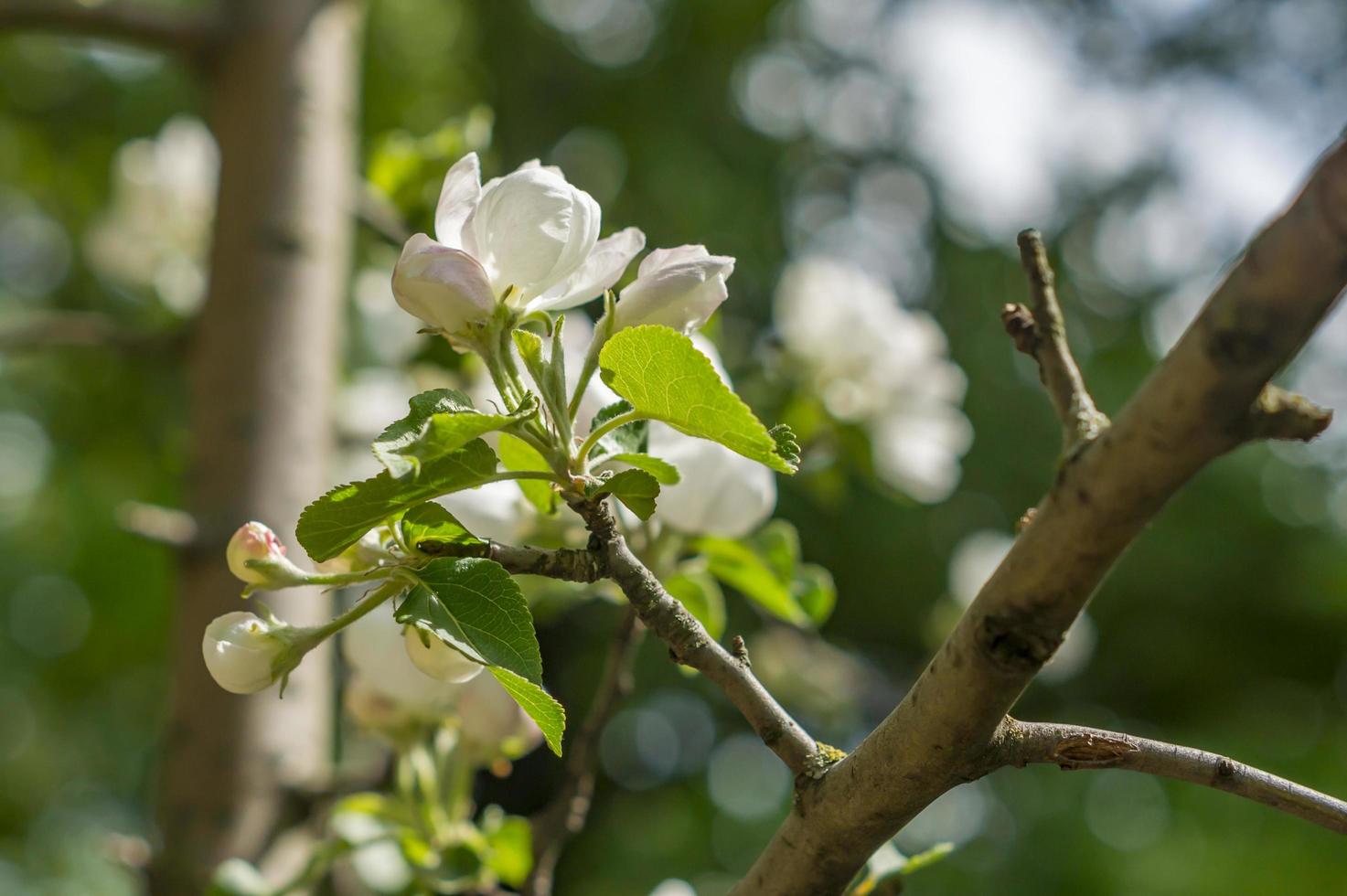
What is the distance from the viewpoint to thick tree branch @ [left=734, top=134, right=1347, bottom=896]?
0.23 meters

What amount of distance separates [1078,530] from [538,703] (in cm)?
18

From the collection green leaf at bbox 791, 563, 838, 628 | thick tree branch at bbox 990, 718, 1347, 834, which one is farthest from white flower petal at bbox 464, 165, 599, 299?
green leaf at bbox 791, 563, 838, 628

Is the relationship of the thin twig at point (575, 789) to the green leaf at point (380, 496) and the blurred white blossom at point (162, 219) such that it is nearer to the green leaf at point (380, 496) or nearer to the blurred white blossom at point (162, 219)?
the green leaf at point (380, 496)

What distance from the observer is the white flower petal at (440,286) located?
371mm

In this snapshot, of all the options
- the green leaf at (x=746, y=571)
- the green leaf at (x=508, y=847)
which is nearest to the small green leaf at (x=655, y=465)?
the green leaf at (x=746, y=571)

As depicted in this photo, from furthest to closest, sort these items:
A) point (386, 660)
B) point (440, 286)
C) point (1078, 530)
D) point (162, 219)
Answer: point (162, 219) < point (386, 660) < point (440, 286) < point (1078, 530)

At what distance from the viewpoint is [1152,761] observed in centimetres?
34

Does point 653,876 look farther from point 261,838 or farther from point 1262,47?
point 1262,47

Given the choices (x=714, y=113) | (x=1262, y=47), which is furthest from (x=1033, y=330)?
(x=1262, y=47)

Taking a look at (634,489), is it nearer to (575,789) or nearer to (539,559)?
(539,559)

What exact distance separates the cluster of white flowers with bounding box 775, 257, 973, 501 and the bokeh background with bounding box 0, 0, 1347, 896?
918 millimetres

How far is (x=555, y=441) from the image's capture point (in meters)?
0.38

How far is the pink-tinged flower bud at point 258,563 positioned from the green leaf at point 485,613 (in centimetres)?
6

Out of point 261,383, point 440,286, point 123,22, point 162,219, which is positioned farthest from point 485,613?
point 162,219
